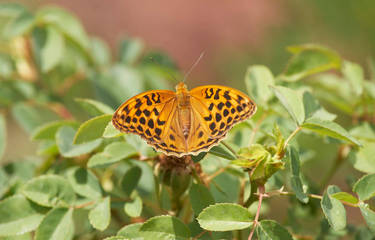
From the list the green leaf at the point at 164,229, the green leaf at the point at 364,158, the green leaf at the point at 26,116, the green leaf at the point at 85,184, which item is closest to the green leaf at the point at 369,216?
the green leaf at the point at 364,158

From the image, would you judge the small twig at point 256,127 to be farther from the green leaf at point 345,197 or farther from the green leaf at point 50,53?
the green leaf at point 50,53

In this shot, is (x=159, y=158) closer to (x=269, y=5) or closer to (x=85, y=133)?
A: (x=85, y=133)

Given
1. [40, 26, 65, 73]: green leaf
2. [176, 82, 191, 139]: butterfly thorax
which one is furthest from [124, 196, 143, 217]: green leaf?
[40, 26, 65, 73]: green leaf

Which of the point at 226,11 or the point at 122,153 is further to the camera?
the point at 226,11

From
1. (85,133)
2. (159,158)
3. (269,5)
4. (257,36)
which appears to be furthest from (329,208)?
(269,5)

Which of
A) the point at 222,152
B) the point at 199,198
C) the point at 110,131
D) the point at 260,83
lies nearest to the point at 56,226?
the point at 110,131

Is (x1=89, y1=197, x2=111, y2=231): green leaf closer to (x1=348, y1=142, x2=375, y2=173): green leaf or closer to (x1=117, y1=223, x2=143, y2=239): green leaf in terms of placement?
(x1=117, y1=223, x2=143, y2=239): green leaf
